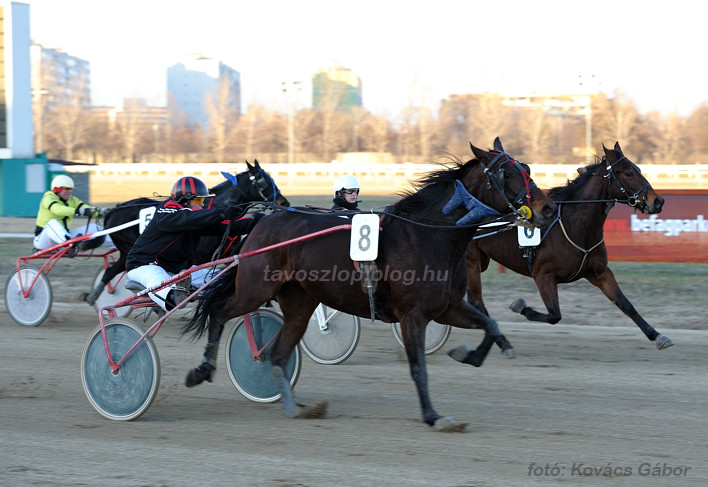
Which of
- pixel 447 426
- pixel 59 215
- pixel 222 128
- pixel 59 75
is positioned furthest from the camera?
pixel 59 75

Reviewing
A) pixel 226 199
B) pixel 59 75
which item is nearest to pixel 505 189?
pixel 226 199

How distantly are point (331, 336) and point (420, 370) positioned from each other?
2.35 meters

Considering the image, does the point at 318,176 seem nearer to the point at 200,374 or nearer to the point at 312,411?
the point at 200,374

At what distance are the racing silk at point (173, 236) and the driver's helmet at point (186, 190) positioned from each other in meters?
0.05

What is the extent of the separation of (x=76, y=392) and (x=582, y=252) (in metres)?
4.44

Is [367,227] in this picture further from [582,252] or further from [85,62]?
[85,62]

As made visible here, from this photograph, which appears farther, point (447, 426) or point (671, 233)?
point (671, 233)

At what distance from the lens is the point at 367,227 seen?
5574 millimetres

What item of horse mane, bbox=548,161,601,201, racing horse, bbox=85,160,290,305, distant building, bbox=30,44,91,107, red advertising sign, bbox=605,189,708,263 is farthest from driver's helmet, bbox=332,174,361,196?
distant building, bbox=30,44,91,107

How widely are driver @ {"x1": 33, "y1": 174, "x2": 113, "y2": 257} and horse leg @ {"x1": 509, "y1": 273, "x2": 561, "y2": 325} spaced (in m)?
4.87

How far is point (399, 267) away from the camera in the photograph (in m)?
5.52

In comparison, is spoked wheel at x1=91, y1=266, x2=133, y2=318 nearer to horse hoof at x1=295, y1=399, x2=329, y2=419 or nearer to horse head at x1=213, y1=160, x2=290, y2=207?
horse head at x1=213, y1=160, x2=290, y2=207

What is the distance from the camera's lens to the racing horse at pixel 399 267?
5457 mm

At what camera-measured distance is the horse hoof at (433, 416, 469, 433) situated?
5.25 m
